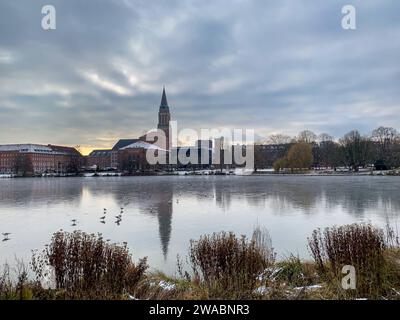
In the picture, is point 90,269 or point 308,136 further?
point 308,136

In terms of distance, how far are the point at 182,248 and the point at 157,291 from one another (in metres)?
3.35

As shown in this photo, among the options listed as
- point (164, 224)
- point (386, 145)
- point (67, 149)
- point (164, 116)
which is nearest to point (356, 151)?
point (386, 145)

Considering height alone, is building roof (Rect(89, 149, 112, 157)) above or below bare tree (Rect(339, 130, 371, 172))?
above

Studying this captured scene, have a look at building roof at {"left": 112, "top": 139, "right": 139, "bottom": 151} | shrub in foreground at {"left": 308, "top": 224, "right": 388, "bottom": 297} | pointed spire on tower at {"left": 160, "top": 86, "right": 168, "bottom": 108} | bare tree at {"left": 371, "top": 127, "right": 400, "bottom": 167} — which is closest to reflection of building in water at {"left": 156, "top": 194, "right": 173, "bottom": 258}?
shrub in foreground at {"left": 308, "top": 224, "right": 388, "bottom": 297}

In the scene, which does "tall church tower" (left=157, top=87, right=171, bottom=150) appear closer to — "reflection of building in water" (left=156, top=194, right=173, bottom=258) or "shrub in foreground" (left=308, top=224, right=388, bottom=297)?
"reflection of building in water" (left=156, top=194, right=173, bottom=258)

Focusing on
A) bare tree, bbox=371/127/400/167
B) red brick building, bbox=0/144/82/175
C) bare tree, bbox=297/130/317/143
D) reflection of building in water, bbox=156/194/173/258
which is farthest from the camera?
red brick building, bbox=0/144/82/175

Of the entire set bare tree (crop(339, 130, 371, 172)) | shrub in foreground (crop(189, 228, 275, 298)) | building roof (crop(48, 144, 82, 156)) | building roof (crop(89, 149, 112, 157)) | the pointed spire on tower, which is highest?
the pointed spire on tower

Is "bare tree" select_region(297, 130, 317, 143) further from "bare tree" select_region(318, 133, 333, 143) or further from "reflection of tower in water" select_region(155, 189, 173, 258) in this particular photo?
"reflection of tower in water" select_region(155, 189, 173, 258)

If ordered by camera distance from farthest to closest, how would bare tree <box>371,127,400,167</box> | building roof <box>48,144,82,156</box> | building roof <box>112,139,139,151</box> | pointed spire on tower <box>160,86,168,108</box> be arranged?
building roof <box>48,144,82,156</box> → building roof <box>112,139,139,151</box> → pointed spire on tower <box>160,86,168,108</box> → bare tree <box>371,127,400,167</box>

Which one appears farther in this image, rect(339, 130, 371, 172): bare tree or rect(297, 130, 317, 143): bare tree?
rect(297, 130, 317, 143): bare tree

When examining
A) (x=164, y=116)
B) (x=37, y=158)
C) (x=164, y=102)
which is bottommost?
(x=37, y=158)

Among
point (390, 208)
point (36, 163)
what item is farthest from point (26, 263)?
point (36, 163)

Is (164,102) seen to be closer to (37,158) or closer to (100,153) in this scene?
(100,153)
